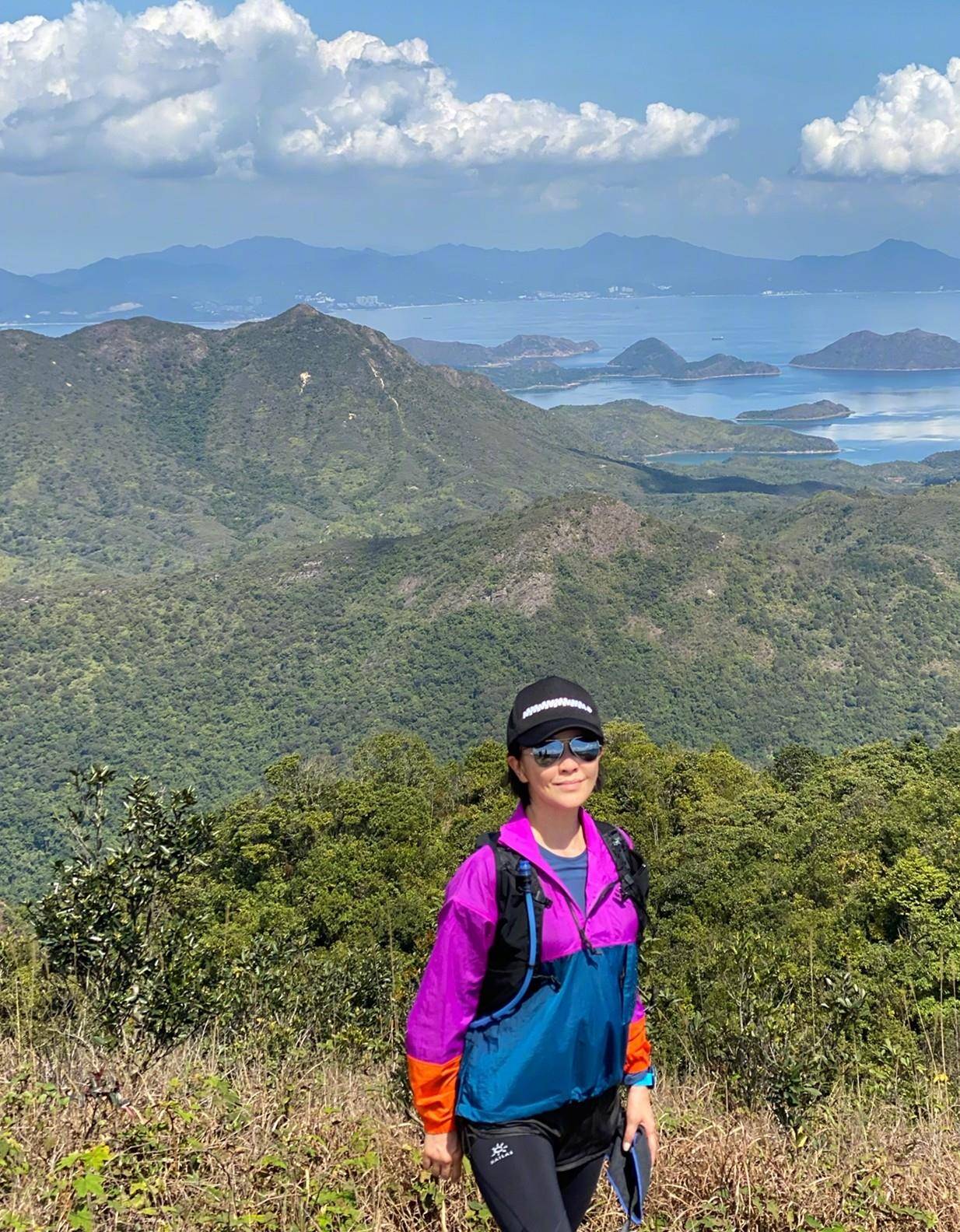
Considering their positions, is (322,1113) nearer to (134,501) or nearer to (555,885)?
(555,885)

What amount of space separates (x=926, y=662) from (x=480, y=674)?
33424 millimetres

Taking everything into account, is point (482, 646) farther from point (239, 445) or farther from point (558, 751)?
point (239, 445)

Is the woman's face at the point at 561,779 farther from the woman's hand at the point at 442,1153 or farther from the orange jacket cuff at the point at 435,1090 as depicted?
the woman's hand at the point at 442,1153

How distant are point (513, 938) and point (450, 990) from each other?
0.24 metres

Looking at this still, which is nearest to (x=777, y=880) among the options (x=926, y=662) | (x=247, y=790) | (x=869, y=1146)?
(x=869, y=1146)

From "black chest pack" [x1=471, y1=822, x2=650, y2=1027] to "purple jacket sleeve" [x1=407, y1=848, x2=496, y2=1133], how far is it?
1.0 inches

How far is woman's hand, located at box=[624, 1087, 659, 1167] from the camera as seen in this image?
3.02 meters

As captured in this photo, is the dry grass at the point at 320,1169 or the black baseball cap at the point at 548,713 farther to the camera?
the dry grass at the point at 320,1169

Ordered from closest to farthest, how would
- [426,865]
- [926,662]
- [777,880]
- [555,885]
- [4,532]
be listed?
1. [555,885]
2. [777,880]
3. [426,865]
4. [926,662]
5. [4,532]

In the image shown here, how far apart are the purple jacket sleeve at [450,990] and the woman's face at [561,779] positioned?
0.83 ft

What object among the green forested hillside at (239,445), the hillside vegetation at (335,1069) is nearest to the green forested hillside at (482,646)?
the green forested hillside at (239,445)

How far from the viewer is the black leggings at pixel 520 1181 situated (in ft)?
8.99

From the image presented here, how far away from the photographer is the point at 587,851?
2914 millimetres

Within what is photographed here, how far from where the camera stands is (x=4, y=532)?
13812cm
